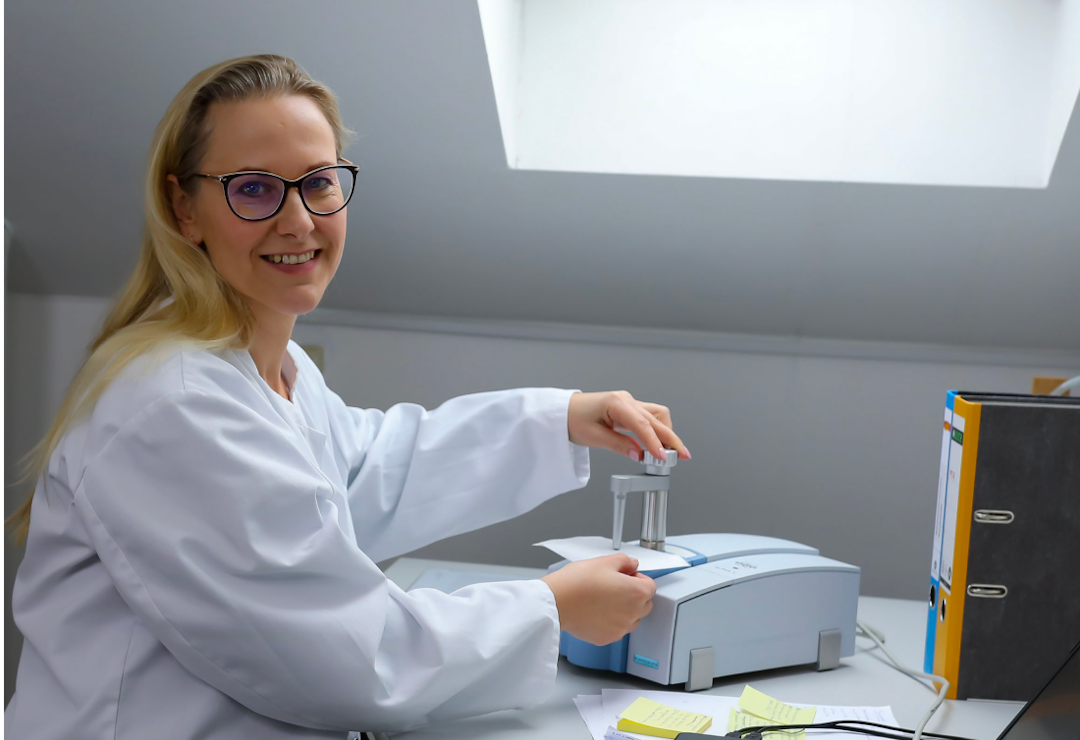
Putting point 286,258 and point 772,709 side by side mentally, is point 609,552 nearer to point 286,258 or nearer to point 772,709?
point 772,709

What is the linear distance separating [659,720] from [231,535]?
18.0 inches

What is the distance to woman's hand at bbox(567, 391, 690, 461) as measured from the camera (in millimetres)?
1112

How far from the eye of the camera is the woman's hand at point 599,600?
0.91m

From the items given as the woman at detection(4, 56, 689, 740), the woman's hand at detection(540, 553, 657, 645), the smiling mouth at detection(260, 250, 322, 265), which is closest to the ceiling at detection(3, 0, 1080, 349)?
the woman at detection(4, 56, 689, 740)

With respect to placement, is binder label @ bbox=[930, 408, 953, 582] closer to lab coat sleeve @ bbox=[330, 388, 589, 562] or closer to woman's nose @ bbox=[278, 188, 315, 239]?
lab coat sleeve @ bbox=[330, 388, 589, 562]

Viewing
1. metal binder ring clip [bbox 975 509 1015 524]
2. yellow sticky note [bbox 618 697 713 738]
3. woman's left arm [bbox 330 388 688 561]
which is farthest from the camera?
woman's left arm [bbox 330 388 688 561]

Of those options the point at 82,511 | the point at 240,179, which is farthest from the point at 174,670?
the point at 240,179

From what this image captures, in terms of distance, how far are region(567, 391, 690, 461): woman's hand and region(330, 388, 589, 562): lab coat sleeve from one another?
18 millimetres

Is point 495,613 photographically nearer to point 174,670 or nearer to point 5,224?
point 174,670

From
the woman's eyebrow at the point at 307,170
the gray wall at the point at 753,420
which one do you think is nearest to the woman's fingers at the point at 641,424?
the woman's eyebrow at the point at 307,170

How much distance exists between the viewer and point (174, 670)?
78 centimetres

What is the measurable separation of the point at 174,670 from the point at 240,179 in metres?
0.48

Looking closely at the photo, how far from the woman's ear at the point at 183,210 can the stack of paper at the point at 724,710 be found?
0.66 meters

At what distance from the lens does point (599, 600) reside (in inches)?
36.0
